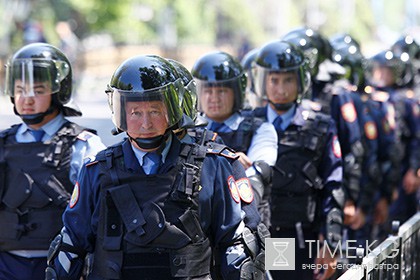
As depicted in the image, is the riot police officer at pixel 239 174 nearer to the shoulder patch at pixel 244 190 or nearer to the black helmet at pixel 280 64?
the shoulder patch at pixel 244 190

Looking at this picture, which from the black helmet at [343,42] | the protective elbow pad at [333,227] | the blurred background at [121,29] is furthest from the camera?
the blurred background at [121,29]

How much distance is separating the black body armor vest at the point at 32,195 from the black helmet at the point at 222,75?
1246 millimetres

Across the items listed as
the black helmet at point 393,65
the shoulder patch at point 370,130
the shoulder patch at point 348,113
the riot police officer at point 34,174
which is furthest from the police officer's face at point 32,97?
the black helmet at point 393,65

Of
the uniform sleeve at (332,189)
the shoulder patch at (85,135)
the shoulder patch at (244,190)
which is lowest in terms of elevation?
the uniform sleeve at (332,189)

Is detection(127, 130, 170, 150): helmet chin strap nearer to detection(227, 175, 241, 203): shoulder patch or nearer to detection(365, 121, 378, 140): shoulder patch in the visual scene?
detection(227, 175, 241, 203): shoulder patch

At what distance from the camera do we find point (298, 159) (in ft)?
21.7

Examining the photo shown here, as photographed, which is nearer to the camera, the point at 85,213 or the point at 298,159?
the point at 85,213

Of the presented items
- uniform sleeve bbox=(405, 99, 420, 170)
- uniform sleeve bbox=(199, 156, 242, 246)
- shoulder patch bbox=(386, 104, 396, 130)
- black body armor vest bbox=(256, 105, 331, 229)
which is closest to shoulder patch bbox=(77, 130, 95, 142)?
uniform sleeve bbox=(199, 156, 242, 246)

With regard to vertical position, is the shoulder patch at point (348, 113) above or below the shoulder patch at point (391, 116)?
above

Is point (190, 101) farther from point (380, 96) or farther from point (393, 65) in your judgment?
point (393, 65)

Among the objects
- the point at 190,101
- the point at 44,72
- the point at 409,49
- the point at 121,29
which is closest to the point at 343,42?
the point at 409,49

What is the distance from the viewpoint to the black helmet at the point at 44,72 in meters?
5.56

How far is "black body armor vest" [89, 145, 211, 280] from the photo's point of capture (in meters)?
4.07

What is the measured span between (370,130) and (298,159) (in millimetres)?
2859
